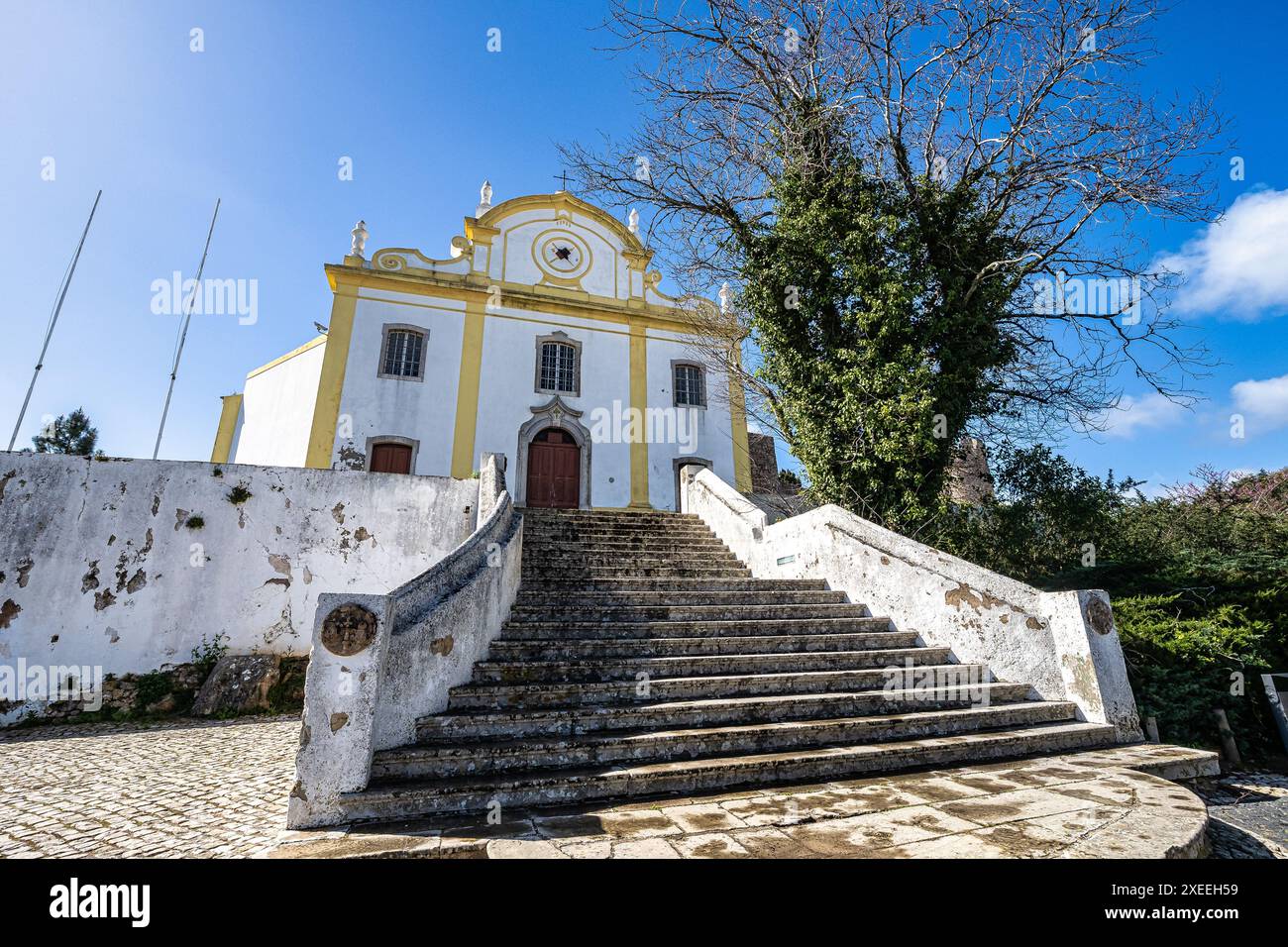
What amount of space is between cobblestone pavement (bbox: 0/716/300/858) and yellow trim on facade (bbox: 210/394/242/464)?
1217 centimetres

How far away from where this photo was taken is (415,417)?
45.7 ft

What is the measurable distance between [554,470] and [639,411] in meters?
2.90

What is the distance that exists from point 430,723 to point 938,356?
844 cm

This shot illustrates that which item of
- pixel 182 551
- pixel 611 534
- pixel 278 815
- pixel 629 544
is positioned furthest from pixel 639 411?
pixel 278 815

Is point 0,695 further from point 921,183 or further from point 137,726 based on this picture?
point 921,183

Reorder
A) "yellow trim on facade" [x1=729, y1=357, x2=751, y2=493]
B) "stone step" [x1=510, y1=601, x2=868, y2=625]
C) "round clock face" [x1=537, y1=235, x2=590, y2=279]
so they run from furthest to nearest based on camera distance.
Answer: "round clock face" [x1=537, y1=235, x2=590, y2=279], "yellow trim on facade" [x1=729, y1=357, x2=751, y2=493], "stone step" [x1=510, y1=601, x2=868, y2=625]

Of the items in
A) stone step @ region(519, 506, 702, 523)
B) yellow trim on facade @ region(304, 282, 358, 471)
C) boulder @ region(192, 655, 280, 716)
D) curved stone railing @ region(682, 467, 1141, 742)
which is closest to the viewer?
curved stone railing @ region(682, 467, 1141, 742)

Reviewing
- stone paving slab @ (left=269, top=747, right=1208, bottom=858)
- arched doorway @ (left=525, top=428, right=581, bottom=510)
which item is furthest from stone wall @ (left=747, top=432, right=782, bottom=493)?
stone paving slab @ (left=269, top=747, right=1208, bottom=858)

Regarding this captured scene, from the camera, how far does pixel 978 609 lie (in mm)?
5469

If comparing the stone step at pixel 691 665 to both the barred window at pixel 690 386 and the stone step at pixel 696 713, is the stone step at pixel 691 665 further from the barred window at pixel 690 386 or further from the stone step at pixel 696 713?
the barred window at pixel 690 386

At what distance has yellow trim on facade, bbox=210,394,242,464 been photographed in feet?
56.6

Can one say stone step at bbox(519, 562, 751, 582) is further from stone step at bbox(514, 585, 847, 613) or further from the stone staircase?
stone step at bbox(514, 585, 847, 613)

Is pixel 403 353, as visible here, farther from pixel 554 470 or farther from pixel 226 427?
pixel 226 427
